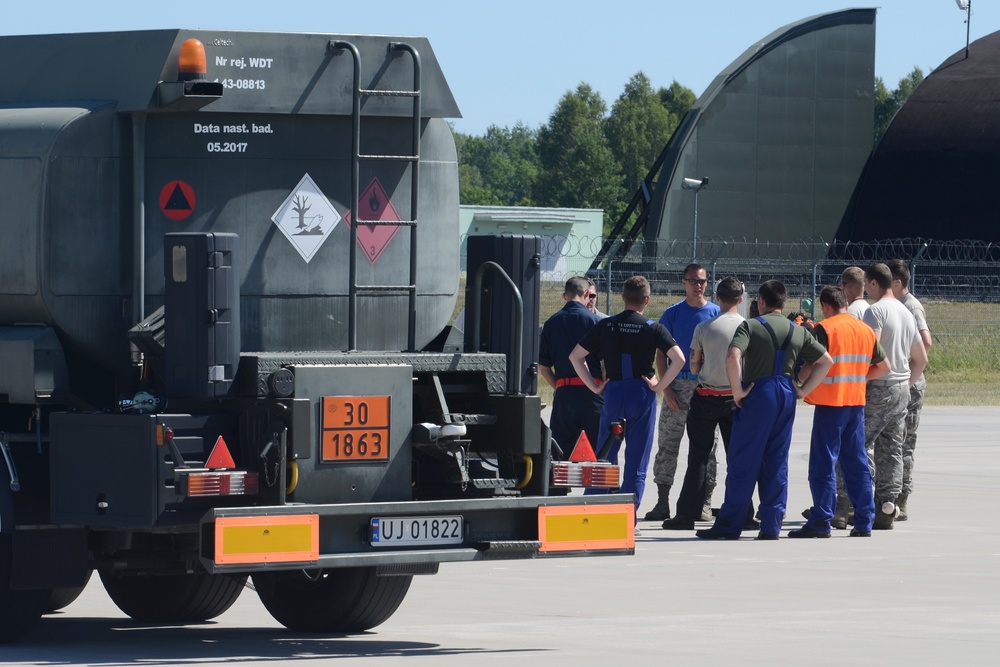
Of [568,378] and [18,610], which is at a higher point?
[568,378]

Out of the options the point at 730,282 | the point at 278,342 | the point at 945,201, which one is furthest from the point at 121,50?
the point at 945,201

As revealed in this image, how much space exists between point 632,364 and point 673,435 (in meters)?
1.37

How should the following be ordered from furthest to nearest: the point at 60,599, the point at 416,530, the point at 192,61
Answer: the point at 60,599
the point at 416,530
the point at 192,61

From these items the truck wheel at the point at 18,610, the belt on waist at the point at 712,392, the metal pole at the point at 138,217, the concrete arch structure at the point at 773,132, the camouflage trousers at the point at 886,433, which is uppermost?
the concrete arch structure at the point at 773,132

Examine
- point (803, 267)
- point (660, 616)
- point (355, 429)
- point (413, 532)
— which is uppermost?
point (803, 267)

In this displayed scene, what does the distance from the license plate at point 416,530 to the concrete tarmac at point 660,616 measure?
0.54 m

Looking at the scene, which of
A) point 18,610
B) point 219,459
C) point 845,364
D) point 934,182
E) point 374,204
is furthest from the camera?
point 934,182

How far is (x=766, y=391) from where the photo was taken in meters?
14.1

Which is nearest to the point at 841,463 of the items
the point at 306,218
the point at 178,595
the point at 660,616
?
the point at 660,616

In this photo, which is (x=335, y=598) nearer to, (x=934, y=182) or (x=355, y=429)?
(x=355, y=429)

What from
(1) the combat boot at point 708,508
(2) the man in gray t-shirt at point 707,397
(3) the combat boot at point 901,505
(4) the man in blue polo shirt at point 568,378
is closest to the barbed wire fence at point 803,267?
(3) the combat boot at point 901,505

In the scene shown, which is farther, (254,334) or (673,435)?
(673,435)

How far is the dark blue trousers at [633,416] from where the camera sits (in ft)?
46.8

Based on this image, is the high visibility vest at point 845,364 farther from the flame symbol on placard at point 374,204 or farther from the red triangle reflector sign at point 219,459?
the red triangle reflector sign at point 219,459
